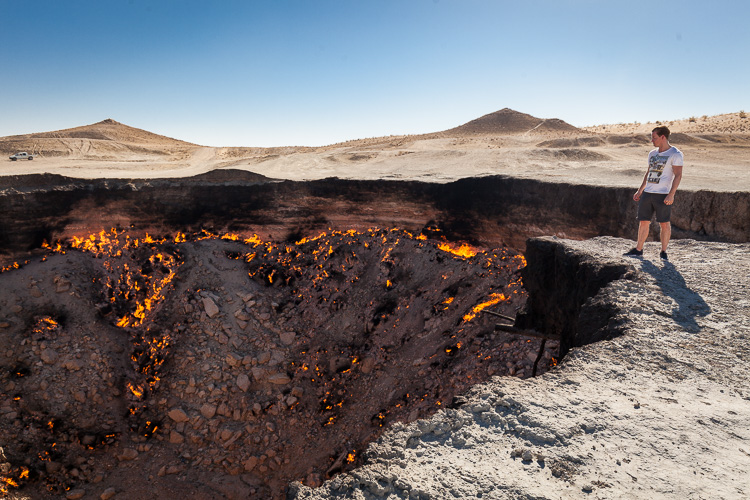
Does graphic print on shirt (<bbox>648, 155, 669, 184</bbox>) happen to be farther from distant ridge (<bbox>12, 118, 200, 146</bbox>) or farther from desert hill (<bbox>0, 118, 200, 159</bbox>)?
distant ridge (<bbox>12, 118, 200, 146</bbox>)

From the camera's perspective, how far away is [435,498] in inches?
80.9

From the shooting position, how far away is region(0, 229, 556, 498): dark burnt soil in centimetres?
736

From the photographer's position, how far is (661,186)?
200 inches

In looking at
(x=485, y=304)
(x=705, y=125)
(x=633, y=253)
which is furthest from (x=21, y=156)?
(x=705, y=125)

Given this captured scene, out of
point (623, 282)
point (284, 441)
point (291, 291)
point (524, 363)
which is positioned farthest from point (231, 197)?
point (623, 282)

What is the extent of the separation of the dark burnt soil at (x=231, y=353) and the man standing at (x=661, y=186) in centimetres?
223

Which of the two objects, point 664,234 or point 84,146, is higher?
point 84,146

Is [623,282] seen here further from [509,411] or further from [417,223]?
[417,223]

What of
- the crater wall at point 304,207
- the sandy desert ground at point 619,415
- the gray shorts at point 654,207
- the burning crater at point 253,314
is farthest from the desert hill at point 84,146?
the sandy desert ground at point 619,415

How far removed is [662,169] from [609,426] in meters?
4.00

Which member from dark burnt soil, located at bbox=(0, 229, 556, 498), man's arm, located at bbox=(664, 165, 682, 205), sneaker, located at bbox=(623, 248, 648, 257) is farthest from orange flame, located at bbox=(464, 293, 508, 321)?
man's arm, located at bbox=(664, 165, 682, 205)

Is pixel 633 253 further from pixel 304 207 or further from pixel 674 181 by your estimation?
pixel 304 207

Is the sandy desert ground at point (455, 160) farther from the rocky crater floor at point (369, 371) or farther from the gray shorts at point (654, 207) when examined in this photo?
the rocky crater floor at point (369, 371)

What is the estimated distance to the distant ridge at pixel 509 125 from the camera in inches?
1357
